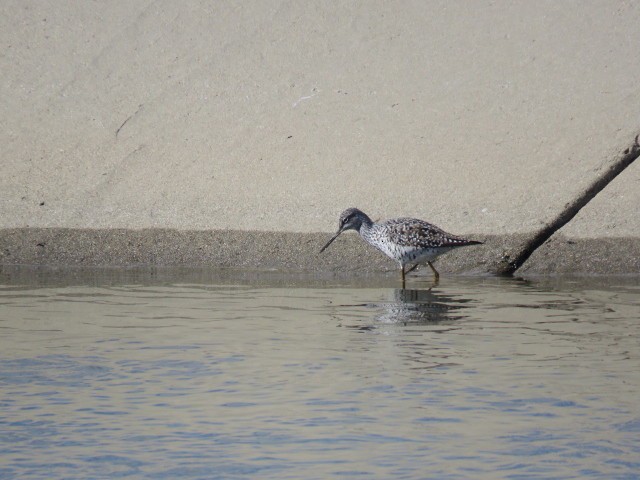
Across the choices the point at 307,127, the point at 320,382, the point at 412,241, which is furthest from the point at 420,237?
the point at 307,127

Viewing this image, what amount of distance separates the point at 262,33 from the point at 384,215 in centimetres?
509

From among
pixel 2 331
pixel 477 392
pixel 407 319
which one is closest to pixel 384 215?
pixel 407 319

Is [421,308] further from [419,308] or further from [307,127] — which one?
[307,127]

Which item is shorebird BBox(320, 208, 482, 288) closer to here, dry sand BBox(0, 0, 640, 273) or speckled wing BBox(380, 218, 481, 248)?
speckled wing BBox(380, 218, 481, 248)

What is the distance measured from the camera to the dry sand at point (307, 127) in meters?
12.9

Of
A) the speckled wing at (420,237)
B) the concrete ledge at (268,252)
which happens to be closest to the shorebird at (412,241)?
the speckled wing at (420,237)

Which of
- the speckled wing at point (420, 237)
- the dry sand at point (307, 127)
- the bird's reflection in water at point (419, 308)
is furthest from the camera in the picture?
the dry sand at point (307, 127)

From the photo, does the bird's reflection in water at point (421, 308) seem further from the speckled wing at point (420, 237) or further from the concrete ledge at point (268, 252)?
the concrete ledge at point (268, 252)

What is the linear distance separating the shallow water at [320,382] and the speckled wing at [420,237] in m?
0.53

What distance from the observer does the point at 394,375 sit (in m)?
7.27

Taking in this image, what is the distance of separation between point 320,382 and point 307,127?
28.2 ft

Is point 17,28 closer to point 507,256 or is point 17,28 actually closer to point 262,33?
point 262,33

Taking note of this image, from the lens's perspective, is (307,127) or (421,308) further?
(307,127)

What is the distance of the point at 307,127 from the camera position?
50.8 ft
